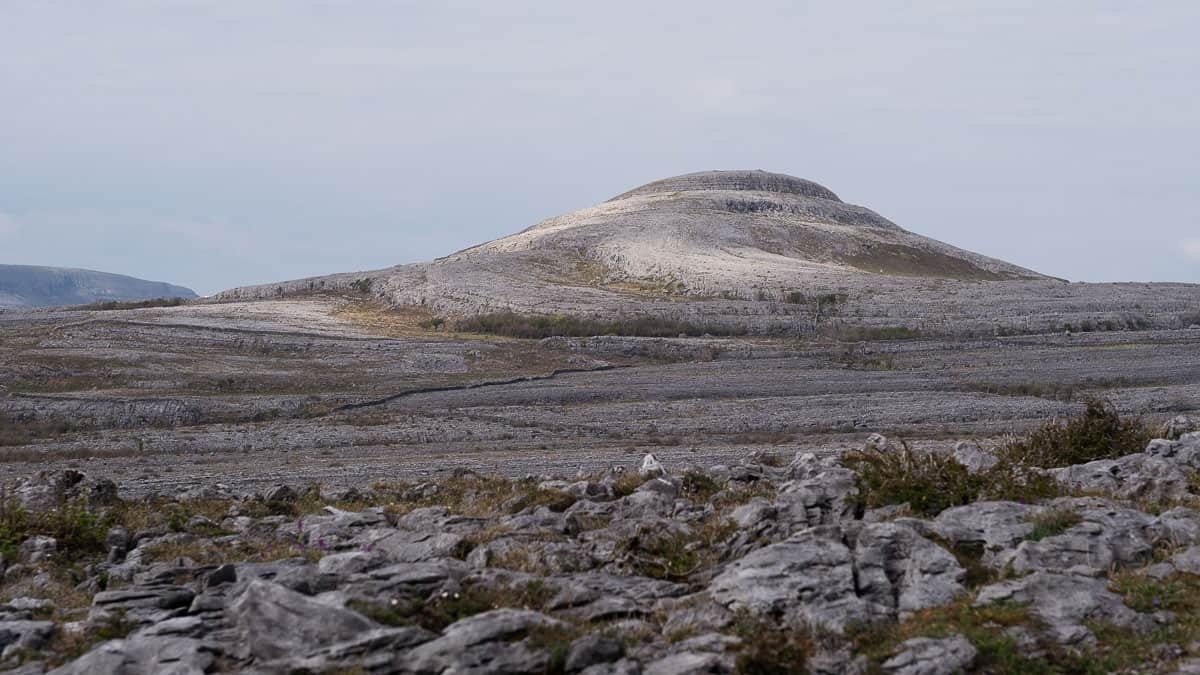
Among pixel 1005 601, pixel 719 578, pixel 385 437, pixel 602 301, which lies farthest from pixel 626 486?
pixel 602 301

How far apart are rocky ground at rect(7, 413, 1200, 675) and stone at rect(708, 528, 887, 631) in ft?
0.09

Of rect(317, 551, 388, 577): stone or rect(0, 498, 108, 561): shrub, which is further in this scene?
rect(0, 498, 108, 561): shrub

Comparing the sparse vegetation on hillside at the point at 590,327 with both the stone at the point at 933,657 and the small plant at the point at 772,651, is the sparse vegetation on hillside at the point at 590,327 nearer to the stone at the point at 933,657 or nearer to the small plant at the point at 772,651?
the small plant at the point at 772,651

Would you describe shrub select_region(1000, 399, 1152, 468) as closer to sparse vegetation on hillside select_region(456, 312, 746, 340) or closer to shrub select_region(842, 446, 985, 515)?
shrub select_region(842, 446, 985, 515)

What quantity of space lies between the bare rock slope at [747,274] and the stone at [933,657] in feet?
161

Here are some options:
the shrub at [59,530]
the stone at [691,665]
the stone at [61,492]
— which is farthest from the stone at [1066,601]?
the stone at [61,492]

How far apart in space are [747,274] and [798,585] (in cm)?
6120

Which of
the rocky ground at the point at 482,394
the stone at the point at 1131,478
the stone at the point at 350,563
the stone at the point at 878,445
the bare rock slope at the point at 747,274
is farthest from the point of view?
the bare rock slope at the point at 747,274

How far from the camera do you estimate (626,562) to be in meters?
11.5

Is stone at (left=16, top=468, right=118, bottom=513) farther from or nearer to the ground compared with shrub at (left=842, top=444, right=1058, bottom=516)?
nearer to the ground

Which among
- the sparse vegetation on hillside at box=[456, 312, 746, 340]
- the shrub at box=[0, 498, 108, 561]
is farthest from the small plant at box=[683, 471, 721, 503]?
the sparse vegetation on hillside at box=[456, 312, 746, 340]

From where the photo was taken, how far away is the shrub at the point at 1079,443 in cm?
1725

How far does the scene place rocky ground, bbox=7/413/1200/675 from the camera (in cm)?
906

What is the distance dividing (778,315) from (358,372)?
80.6 ft
